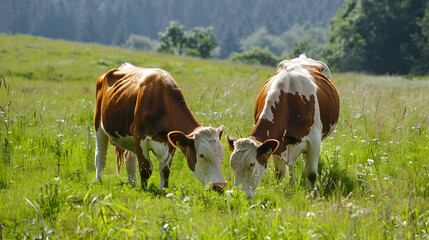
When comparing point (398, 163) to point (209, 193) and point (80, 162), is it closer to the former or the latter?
point (209, 193)

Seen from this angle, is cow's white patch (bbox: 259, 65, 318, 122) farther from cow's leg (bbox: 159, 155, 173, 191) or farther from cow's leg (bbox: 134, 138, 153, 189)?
cow's leg (bbox: 134, 138, 153, 189)

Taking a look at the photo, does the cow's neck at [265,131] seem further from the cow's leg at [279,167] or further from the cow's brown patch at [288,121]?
the cow's leg at [279,167]

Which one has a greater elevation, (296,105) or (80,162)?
(296,105)

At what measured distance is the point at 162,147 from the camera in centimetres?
559

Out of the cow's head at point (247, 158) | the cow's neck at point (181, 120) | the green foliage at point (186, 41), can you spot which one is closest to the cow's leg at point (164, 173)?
the cow's neck at point (181, 120)

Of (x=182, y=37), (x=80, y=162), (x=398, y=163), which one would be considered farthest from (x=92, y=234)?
(x=182, y=37)

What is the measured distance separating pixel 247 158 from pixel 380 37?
47762 millimetres

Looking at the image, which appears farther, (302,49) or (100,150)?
(302,49)

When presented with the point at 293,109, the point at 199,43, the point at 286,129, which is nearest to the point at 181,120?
the point at 286,129

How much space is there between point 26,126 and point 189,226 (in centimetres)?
564

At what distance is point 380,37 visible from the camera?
4816cm

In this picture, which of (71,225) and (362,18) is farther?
(362,18)

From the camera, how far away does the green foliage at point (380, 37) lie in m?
45.6

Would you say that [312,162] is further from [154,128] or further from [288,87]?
[154,128]
